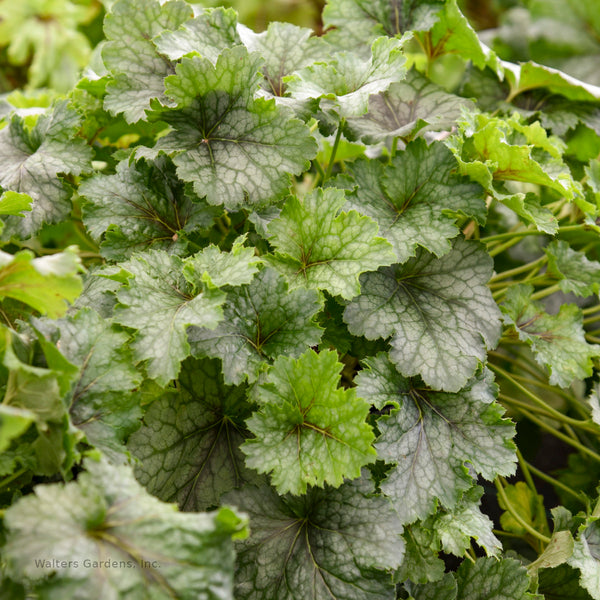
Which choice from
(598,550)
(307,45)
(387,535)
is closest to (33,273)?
(387,535)

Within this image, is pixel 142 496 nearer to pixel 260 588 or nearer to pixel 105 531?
pixel 105 531

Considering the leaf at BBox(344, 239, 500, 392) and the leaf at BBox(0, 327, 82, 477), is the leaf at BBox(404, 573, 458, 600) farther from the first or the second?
the leaf at BBox(0, 327, 82, 477)

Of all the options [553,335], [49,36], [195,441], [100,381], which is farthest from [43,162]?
[49,36]

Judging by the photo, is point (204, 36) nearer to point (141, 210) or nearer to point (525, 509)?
point (141, 210)

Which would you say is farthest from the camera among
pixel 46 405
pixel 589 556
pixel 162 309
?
pixel 589 556

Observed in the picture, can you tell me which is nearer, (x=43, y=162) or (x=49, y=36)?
(x=43, y=162)

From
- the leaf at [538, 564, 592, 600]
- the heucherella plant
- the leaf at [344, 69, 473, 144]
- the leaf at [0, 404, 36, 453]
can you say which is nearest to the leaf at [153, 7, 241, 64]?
the heucherella plant
